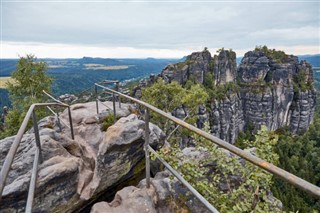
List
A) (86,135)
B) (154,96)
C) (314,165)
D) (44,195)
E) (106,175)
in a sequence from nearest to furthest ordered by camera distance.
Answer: (44,195)
(106,175)
(86,135)
(154,96)
(314,165)

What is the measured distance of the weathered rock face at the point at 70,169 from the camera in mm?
4039

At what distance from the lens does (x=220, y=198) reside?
12.0 feet

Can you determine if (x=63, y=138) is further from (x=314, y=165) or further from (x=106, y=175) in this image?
(x=314, y=165)

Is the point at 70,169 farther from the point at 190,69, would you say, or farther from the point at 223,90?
the point at 223,90

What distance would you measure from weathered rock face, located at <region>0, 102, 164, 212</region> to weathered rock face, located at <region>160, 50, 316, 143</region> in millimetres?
63304

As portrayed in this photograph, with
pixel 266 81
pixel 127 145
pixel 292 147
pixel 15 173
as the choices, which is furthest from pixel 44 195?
pixel 266 81

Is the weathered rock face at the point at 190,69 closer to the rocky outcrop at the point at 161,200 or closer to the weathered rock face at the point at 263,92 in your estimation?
the weathered rock face at the point at 263,92

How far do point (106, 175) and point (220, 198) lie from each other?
2.71 metres

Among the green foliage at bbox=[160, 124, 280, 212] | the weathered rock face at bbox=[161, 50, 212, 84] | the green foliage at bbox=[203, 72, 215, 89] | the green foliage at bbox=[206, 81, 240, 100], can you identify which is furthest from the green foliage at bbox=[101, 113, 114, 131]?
the green foliage at bbox=[203, 72, 215, 89]

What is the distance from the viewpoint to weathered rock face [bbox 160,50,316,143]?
230 feet

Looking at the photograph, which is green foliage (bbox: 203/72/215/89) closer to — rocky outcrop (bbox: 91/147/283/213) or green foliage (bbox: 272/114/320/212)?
green foliage (bbox: 272/114/320/212)

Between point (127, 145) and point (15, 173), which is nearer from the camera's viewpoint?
point (15, 173)

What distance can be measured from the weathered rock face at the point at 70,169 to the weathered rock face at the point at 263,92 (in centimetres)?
6330

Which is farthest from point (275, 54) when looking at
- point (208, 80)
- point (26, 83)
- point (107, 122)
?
point (107, 122)
